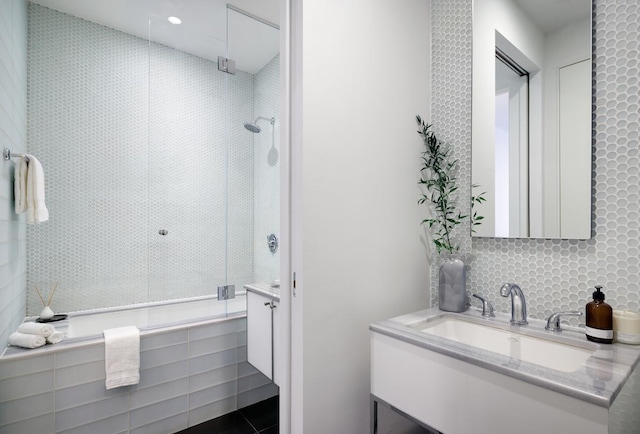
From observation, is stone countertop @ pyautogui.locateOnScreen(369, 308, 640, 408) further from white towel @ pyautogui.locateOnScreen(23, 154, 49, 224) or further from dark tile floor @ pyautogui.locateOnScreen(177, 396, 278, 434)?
white towel @ pyautogui.locateOnScreen(23, 154, 49, 224)

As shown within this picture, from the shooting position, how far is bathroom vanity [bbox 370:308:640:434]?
0.79 m

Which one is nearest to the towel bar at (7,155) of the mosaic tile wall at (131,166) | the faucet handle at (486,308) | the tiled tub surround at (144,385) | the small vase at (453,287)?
the mosaic tile wall at (131,166)

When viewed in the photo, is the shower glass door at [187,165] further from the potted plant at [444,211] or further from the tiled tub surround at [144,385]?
the potted plant at [444,211]

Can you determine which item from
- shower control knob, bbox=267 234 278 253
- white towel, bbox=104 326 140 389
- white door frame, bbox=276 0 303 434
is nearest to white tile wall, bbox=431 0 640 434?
white door frame, bbox=276 0 303 434

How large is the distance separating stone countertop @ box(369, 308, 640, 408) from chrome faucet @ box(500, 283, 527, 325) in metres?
0.03

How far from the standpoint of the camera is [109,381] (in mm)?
1717

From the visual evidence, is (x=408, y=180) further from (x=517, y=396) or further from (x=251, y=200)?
(x=251, y=200)

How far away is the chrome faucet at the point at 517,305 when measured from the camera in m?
1.27

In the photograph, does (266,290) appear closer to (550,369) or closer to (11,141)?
(550,369)

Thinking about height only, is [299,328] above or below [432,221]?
below

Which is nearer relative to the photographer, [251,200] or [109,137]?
[251,200]

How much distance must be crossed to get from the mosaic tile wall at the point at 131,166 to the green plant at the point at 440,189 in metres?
1.24

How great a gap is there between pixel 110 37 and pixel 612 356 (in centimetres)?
352

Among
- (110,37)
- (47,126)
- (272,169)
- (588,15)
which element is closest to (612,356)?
(588,15)
